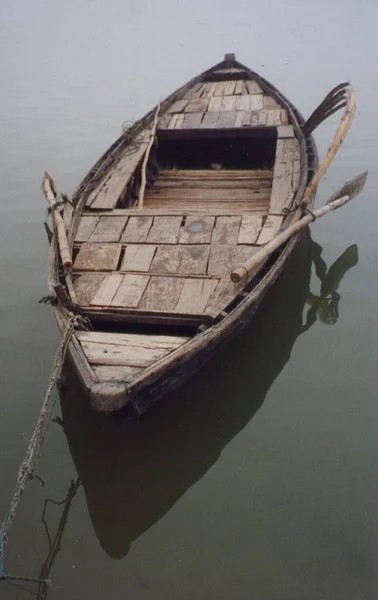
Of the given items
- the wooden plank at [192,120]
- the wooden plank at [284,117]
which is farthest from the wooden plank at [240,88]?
the wooden plank at [192,120]

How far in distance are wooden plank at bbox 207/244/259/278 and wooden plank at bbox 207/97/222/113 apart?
453cm

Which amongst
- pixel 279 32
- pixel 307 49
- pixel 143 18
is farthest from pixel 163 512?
pixel 143 18

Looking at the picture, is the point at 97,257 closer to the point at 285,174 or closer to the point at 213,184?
the point at 285,174

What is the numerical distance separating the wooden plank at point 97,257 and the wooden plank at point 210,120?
12.3 feet

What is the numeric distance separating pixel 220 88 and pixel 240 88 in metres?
0.39

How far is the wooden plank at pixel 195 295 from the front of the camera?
166 inches

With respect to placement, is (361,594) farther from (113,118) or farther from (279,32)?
(279,32)

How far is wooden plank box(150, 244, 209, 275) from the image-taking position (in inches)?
187

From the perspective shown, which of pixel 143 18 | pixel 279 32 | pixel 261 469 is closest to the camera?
pixel 261 469

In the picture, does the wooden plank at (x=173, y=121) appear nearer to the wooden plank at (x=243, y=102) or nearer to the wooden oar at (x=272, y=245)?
the wooden plank at (x=243, y=102)

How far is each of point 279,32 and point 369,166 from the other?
54.1ft

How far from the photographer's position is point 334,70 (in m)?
16.2

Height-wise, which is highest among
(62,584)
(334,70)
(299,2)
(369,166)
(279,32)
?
(299,2)

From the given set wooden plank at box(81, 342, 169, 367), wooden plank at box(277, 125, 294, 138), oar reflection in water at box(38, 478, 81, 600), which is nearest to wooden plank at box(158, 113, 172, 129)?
wooden plank at box(277, 125, 294, 138)
